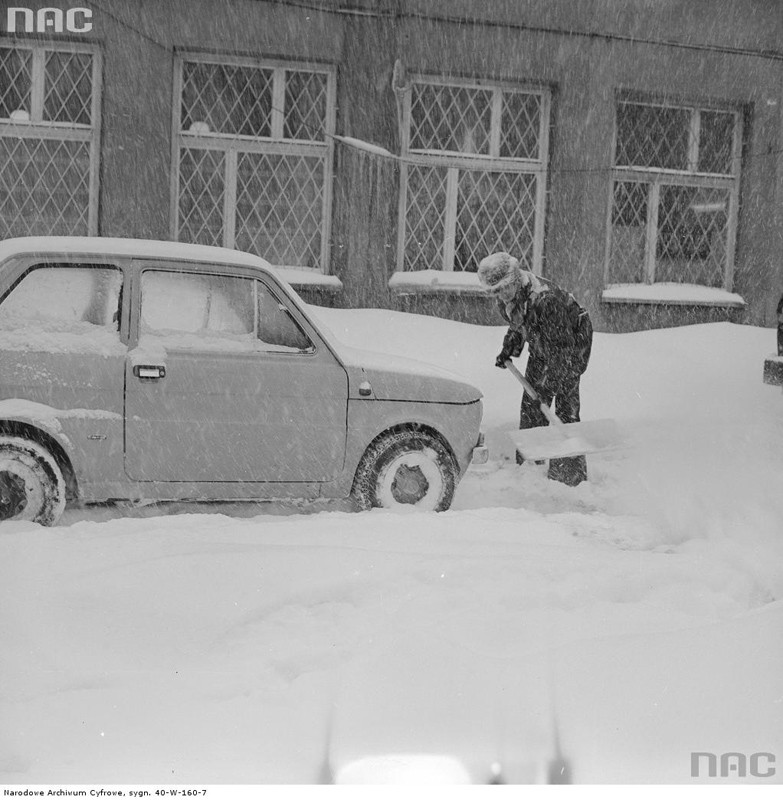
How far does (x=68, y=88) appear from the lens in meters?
6.41

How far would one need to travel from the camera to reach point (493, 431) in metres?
5.71

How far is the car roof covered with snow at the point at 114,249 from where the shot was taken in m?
4.17

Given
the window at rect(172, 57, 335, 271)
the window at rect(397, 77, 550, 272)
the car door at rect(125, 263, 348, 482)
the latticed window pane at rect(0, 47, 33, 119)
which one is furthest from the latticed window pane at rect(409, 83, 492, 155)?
the car door at rect(125, 263, 348, 482)

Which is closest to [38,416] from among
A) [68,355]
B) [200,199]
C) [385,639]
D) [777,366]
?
[68,355]

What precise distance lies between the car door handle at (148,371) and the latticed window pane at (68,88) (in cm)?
304

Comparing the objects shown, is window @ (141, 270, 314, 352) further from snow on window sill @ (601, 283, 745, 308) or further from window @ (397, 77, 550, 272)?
snow on window sill @ (601, 283, 745, 308)

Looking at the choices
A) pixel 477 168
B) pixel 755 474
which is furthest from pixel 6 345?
pixel 477 168

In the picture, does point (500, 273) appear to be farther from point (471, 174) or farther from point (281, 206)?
point (471, 174)

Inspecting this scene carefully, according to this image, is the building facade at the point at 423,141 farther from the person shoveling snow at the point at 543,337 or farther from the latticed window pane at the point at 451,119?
the person shoveling snow at the point at 543,337

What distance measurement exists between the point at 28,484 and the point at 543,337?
3110 millimetres

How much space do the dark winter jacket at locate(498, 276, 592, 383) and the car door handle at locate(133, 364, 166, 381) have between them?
2.34 metres

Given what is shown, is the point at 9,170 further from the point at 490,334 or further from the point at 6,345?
the point at 490,334

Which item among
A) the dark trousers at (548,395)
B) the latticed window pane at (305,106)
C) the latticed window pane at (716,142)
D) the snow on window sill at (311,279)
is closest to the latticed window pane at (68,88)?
the latticed window pane at (305,106)

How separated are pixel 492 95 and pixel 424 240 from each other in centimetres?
140
